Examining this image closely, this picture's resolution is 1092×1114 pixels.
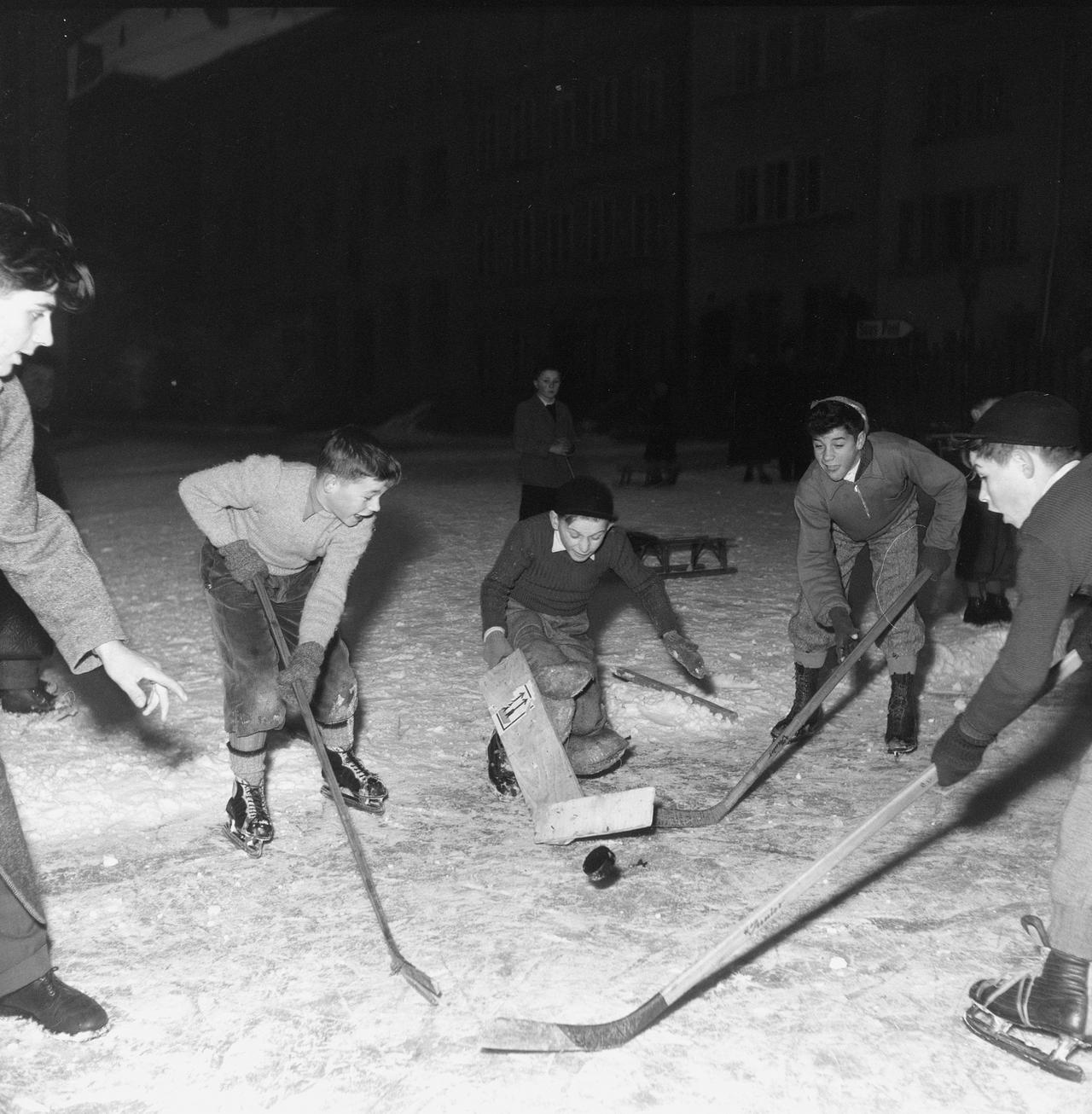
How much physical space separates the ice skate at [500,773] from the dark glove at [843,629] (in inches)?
51.9

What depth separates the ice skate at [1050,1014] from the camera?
2.41 m

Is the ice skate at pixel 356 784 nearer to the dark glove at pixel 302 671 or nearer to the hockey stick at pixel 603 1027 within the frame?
the dark glove at pixel 302 671

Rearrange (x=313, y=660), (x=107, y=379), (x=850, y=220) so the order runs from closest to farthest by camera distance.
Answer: (x=313, y=660), (x=850, y=220), (x=107, y=379)

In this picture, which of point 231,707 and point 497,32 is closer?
point 231,707

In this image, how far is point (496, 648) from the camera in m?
3.99

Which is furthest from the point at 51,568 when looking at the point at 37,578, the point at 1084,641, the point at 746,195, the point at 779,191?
the point at 746,195

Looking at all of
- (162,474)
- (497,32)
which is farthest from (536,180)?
(162,474)

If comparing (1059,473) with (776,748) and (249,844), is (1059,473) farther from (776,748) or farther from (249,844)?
(249,844)

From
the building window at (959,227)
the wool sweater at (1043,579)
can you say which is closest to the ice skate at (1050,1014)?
the wool sweater at (1043,579)

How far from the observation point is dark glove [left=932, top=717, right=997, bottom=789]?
255cm

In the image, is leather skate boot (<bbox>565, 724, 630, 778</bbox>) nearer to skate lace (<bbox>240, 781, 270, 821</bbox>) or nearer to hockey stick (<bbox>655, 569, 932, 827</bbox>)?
hockey stick (<bbox>655, 569, 932, 827</bbox>)

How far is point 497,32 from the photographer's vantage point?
2427 centimetres

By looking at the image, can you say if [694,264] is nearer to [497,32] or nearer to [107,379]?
[497,32]

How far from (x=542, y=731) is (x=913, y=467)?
6.32 feet
